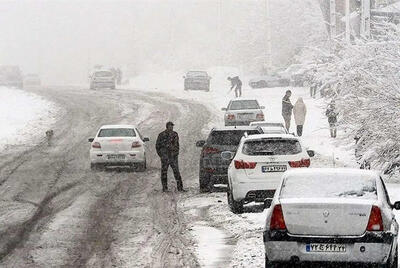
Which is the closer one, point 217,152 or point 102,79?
point 217,152

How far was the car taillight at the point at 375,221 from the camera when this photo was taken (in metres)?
10.5

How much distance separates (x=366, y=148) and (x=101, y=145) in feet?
28.9

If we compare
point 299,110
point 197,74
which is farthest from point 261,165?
point 197,74

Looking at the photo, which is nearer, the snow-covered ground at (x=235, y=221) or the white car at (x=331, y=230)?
the white car at (x=331, y=230)

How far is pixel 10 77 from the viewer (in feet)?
233

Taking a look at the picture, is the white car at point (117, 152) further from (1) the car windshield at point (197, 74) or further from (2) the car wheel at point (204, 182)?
(1) the car windshield at point (197, 74)

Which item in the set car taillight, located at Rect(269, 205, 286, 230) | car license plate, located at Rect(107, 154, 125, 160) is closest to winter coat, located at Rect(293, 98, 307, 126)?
car license plate, located at Rect(107, 154, 125, 160)

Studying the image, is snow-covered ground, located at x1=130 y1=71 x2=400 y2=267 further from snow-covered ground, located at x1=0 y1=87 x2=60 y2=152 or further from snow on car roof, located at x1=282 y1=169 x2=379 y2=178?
snow-covered ground, located at x1=0 y1=87 x2=60 y2=152

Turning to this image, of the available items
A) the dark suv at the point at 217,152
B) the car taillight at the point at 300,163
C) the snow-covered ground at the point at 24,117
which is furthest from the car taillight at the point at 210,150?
the snow-covered ground at the point at 24,117

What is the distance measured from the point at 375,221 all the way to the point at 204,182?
1128cm

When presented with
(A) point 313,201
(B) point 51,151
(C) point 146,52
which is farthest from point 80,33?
(A) point 313,201

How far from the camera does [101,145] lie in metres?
27.7

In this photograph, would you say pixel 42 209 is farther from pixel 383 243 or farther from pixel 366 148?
pixel 383 243

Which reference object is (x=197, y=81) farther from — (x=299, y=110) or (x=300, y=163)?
(x=300, y=163)
